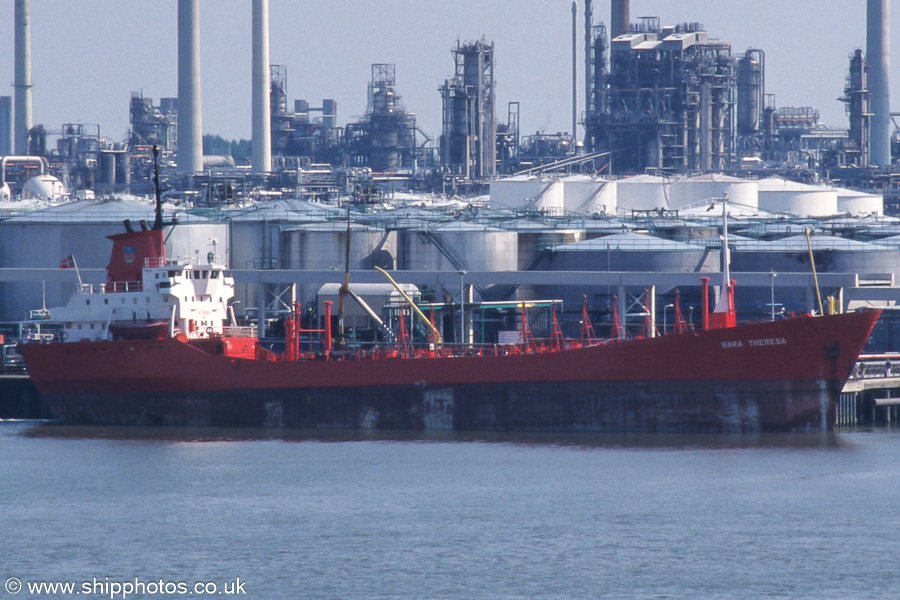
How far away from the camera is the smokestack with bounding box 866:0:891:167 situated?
301ft

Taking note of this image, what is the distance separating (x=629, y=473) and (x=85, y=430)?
13.9m

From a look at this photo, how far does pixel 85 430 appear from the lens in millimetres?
32312

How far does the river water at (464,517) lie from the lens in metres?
19.6

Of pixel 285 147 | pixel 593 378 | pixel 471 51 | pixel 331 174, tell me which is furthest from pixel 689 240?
pixel 285 147

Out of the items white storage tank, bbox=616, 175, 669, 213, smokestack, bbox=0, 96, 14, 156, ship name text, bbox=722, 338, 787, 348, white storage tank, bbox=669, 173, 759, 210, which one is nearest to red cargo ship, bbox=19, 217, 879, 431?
ship name text, bbox=722, 338, 787, 348

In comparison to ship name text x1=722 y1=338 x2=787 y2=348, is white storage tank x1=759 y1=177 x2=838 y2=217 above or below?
above

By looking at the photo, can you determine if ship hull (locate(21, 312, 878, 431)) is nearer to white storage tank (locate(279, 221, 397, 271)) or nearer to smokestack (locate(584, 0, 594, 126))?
white storage tank (locate(279, 221, 397, 271))

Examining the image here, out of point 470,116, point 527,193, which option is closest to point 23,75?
point 470,116

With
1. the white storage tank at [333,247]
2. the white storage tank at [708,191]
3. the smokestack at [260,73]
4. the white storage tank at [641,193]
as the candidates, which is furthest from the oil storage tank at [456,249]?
the smokestack at [260,73]

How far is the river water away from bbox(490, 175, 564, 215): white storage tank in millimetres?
35560

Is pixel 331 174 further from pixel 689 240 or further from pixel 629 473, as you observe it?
pixel 629 473

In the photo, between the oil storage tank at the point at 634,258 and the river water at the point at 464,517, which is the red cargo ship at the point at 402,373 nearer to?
the river water at the point at 464,517

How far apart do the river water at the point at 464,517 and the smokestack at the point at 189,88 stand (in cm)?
5394

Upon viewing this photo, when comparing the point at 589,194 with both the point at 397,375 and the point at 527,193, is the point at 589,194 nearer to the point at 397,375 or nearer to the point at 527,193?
the point at 527,193
